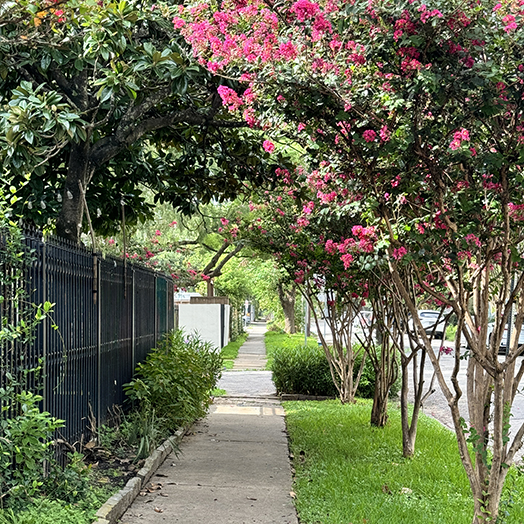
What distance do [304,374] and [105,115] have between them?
23.1 feet

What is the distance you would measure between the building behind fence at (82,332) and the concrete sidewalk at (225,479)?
3.46 feet

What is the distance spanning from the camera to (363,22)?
4363mm

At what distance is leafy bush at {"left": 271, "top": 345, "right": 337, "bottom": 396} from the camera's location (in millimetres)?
14094

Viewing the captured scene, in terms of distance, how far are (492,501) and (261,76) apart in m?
3.34

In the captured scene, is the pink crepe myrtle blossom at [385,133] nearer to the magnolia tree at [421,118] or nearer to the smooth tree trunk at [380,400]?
the magnolia tree at [421,118]

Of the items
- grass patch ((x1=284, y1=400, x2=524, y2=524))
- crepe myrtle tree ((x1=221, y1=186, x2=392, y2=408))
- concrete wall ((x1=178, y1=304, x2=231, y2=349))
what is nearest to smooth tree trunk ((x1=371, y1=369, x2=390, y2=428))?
grass patch ((x1=284, y1=400, x2=524, y2=524))

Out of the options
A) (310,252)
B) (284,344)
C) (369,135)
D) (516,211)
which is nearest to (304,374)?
(310,252)

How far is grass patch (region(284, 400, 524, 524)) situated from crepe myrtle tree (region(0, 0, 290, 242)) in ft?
12.7

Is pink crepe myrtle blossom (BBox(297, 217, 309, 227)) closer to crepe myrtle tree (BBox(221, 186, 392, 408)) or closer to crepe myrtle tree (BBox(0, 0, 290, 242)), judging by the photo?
crepe myrtle tree (BBox(221, 186, 392, 408))

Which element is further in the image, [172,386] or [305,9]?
[172,386]

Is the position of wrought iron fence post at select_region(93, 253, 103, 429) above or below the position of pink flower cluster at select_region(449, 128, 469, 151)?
below

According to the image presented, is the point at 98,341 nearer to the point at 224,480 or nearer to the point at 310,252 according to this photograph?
the point at 224,480

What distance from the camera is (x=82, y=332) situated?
716cm

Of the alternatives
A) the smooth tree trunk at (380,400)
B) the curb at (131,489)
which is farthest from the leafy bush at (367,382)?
the curb at (131,489)
